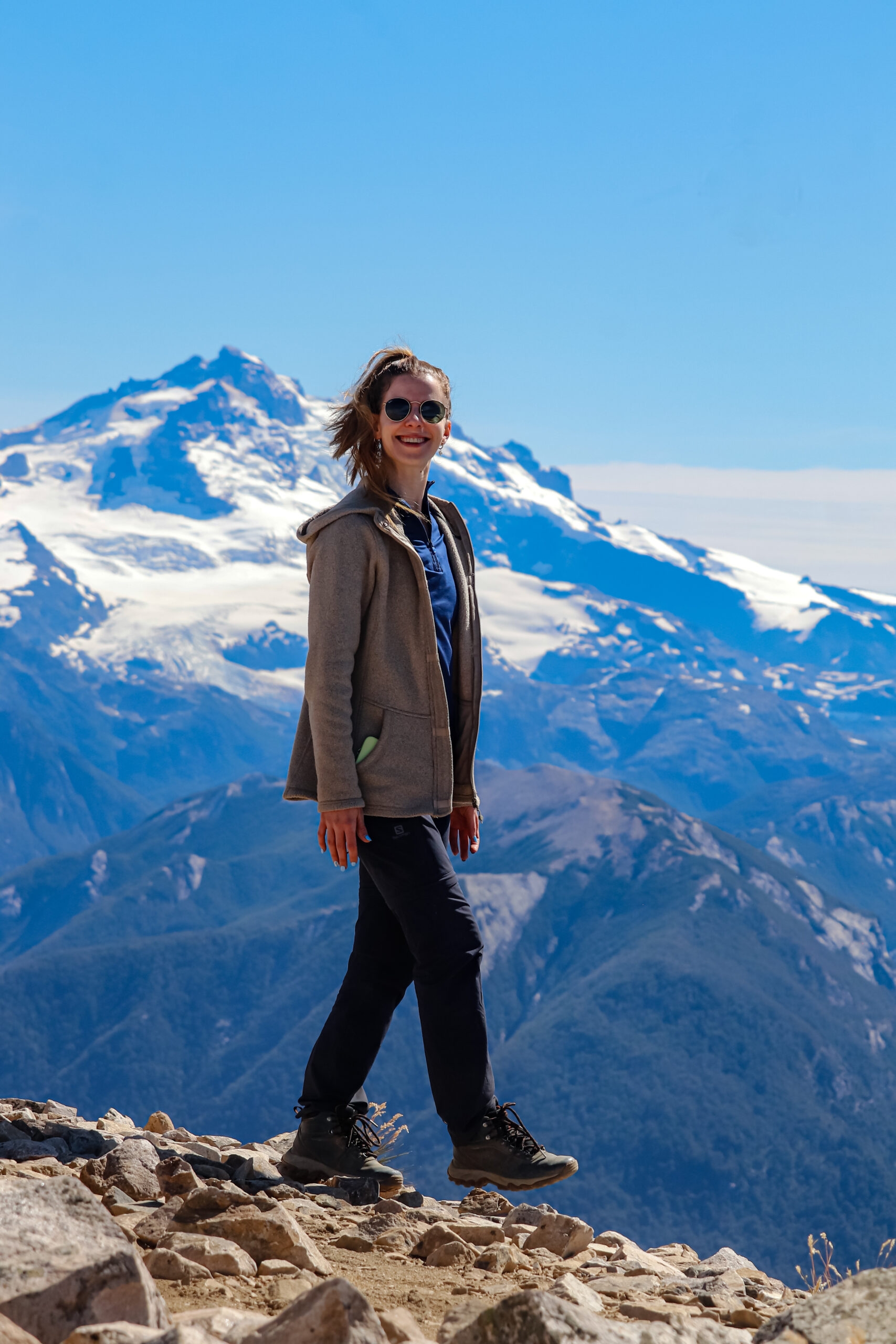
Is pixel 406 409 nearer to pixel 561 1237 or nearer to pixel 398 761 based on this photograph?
pixel 398 761

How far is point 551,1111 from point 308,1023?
4427 cm

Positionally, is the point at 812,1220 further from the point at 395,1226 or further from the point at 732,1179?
the point at 395,1226

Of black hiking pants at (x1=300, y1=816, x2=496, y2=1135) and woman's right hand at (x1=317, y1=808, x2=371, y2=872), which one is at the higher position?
woman's right hand at (x1=317, y1=808, x2=371, y2=872)

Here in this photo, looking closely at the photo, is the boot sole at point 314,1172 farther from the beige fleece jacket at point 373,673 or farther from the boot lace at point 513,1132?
the beige fleece jacket at point 373,673

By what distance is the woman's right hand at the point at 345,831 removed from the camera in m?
4.95

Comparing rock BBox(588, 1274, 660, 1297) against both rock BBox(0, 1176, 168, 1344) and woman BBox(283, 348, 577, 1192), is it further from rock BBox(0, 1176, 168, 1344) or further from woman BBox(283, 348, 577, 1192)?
rock BBox(0, 1176, 168, 1344)

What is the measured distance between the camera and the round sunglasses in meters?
5.35

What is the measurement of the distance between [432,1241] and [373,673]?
2.12m

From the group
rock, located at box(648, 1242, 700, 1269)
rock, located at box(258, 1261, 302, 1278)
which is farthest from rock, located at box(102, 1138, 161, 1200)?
rock, located at box(648, 1242, 700, 1269)

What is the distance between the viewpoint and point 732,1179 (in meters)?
160

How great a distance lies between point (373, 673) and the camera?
515 cm

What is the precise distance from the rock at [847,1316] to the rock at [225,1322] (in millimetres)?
1238

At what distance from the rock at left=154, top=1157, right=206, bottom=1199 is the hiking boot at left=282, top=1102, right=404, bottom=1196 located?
51 centimetres

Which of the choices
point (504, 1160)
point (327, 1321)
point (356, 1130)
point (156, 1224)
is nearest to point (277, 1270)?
point (156, 1224)
